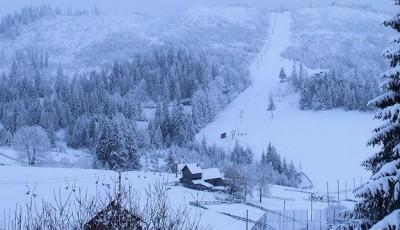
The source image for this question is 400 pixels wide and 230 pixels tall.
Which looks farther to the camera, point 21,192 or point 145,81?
point 145,81

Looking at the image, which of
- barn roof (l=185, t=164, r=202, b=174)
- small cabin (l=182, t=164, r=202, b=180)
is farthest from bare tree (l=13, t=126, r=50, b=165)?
barn roof (l=185, t=164, r=202, b=174)

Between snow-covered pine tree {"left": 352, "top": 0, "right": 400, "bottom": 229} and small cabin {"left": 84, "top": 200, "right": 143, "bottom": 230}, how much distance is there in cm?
464

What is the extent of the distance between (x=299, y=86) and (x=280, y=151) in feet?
194

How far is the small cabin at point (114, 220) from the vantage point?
9594mm

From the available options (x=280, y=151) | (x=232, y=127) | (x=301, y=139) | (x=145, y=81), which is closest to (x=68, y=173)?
(x=280, y=151)

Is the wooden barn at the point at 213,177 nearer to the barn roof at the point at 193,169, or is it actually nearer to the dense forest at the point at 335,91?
the barn roof at the point at 193,169

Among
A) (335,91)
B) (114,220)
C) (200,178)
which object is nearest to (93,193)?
(114,220)

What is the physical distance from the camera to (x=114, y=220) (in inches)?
381

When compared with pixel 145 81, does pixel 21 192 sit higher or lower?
lower

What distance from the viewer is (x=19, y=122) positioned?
107 m

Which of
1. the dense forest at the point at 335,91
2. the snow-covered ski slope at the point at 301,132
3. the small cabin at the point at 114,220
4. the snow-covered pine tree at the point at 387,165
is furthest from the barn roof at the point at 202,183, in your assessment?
the dense forest at the point at 335,91

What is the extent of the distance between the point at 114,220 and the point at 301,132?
331 feet

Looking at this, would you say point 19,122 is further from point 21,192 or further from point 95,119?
point 21,192

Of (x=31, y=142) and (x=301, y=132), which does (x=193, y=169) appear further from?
(x=301, y=132)
